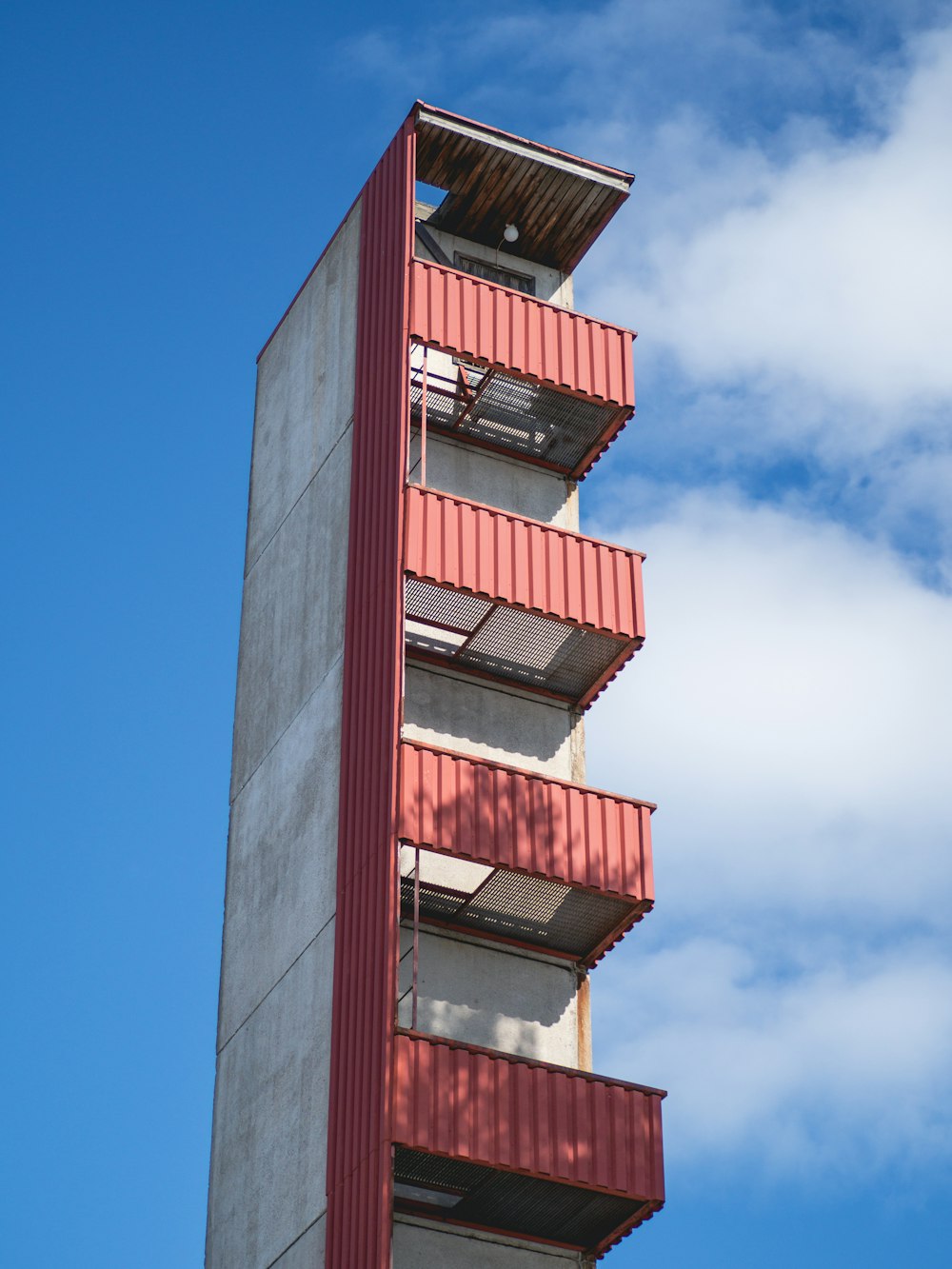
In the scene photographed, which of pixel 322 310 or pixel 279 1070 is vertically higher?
pixel 322 310

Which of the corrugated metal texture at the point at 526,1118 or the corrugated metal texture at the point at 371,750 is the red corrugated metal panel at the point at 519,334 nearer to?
the corrugated metal texture at the point at 371,750

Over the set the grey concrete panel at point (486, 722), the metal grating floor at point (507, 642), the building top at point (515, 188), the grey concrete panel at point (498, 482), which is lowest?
the grey concrete panel at point (486, 722)

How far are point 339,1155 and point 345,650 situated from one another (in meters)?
8.67

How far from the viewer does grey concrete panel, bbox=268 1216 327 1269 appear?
2948cm

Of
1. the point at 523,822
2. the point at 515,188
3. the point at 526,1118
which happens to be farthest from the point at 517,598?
the point at 515,188

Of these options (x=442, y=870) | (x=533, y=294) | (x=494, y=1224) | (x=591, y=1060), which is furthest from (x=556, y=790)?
(x=533, y=294)

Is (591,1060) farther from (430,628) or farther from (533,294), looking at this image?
(533,294)

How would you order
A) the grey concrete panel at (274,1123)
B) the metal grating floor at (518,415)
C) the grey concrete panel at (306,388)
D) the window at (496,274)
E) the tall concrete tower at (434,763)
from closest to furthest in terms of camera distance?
the tall concrete tower at (434,763) < the grey concrete panel at (274,1123) < the metal grating floor at (518,415) < the grey concrete panel at (306,388) < the window at (496,274)

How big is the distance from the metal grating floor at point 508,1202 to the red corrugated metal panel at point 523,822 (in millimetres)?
4552

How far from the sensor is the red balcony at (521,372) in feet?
120

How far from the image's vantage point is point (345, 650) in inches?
1359

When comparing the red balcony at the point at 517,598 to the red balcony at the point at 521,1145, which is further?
the red balcony at the point at 517,598

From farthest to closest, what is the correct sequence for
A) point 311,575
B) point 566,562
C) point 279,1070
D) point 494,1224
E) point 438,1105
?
point 311,575, point 566,562, point 279,1070, point 494,1224, point 438,1105

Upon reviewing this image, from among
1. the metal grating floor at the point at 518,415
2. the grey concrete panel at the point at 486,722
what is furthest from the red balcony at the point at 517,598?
the metal grating floor at the point at 518,415
